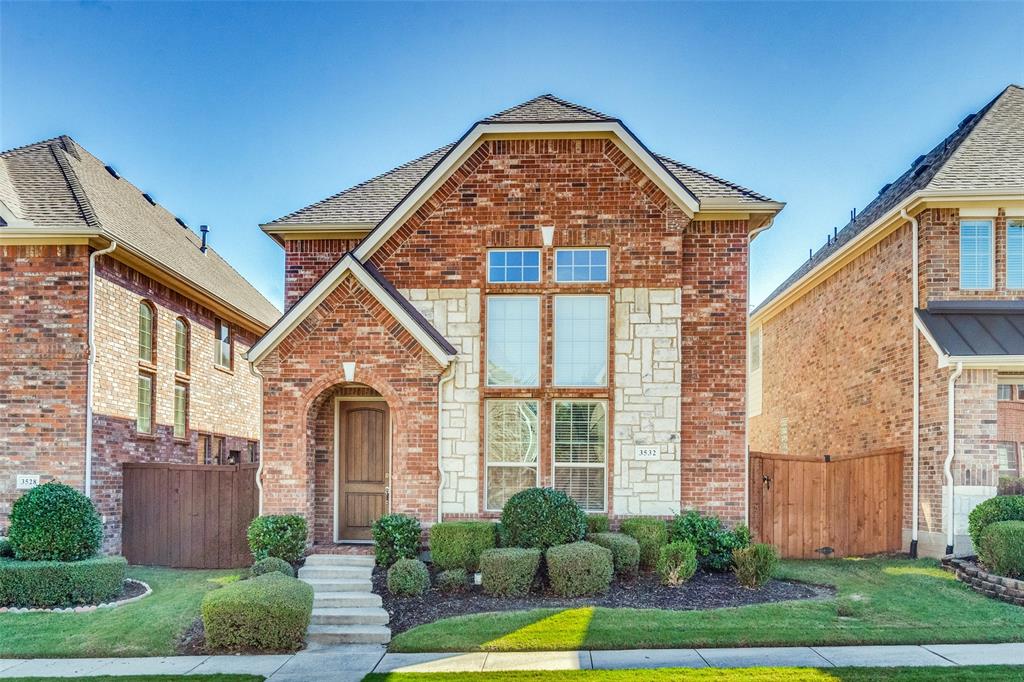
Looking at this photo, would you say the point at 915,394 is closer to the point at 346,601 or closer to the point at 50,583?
the point at 346,601

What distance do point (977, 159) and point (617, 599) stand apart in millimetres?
10350

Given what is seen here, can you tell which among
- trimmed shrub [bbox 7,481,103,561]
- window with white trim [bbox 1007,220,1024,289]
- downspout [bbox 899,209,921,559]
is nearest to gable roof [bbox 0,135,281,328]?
trimmed shrub [bbox 7,481,103,561]

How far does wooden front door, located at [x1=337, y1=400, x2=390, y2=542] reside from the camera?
12.9 metres

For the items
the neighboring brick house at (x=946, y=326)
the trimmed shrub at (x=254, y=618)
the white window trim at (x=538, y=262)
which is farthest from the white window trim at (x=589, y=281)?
the trimmed shrub at (x=254, y=618)

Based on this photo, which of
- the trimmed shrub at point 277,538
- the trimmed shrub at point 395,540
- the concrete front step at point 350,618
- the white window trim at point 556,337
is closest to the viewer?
the concrete front step at point 350,618

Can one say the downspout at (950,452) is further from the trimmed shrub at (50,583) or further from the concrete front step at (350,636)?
the trimmed shrub at (50,583)

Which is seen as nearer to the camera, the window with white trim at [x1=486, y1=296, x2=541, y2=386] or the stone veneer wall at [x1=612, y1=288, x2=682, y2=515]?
the stone veneer wall at [x1=612, y1=288, x2=682, y2=515]

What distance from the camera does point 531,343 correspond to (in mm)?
12773

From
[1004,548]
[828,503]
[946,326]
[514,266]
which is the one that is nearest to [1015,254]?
[946,326]

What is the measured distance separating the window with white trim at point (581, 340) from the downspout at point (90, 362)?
7.70 metres

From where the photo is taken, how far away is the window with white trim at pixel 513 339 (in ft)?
41.7

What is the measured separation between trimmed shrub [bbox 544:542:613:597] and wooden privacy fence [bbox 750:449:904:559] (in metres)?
4.15

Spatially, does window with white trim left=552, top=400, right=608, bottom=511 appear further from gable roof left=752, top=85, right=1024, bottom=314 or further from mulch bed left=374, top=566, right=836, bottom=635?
gable roof left=752, top=85, right=1024, bottom=314

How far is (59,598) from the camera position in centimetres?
1058
